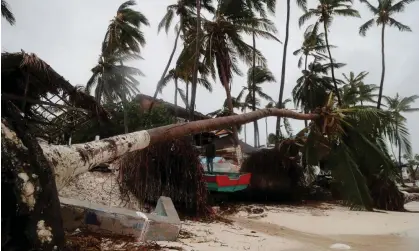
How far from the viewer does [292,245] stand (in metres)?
6.33

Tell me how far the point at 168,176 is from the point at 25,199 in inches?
255

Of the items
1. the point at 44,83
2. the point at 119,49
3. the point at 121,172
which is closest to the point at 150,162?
the point at 121,172

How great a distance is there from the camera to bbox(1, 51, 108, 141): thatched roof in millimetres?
7066

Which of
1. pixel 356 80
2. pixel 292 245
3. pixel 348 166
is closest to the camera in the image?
pixel 292 245

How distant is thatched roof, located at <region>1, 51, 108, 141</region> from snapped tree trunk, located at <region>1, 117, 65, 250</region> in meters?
4.46

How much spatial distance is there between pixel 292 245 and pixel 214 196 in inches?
231

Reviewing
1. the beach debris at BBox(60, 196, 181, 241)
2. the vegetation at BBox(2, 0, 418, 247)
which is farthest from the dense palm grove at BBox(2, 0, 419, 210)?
the beach debris at BBox(60, 196, 181, 241)

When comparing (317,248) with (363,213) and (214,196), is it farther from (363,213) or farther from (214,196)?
(363,213)

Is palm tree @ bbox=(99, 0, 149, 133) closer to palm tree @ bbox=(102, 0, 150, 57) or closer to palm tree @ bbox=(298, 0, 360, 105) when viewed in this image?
palm tree @ bbox=(102, 0, 150, 57)

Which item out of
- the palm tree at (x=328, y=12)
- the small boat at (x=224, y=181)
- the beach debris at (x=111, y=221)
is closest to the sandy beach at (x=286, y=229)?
the beach debris at (x=111, y=221)

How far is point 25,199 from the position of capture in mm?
2373

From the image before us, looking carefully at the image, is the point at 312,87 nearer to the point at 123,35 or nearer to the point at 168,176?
the point at 123,35

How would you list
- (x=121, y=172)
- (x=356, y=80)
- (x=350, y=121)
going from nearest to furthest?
(x=121, y=172) < (x=350, y=121) < (x=356, y=80)

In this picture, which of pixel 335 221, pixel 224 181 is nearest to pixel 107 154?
pixel 224 181
